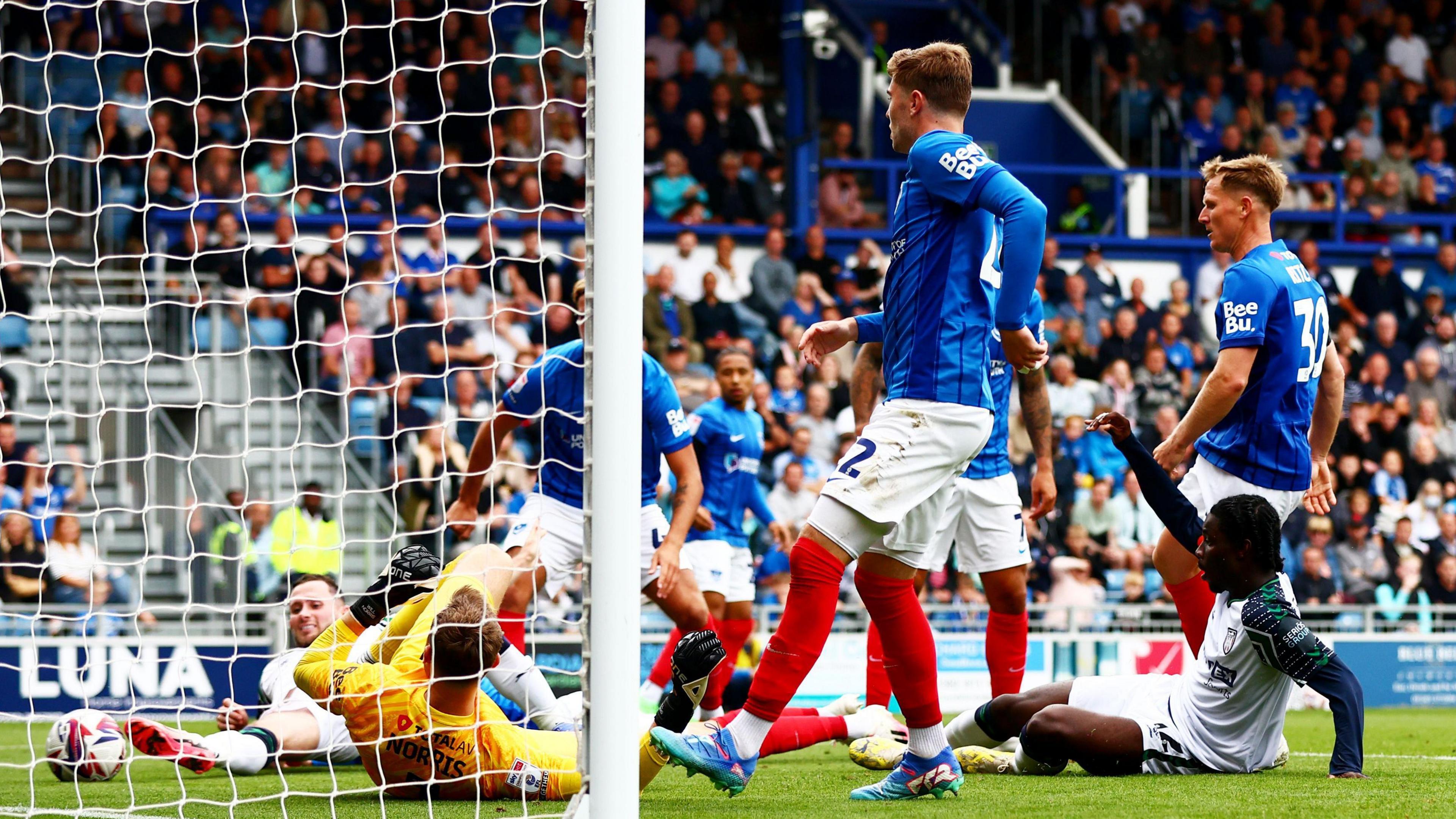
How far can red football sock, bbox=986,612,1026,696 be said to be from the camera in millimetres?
6133

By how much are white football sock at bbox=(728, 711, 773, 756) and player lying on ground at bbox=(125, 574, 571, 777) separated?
1.49 m

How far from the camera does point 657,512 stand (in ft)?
23.5

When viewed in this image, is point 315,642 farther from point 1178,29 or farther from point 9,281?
point 1178,29

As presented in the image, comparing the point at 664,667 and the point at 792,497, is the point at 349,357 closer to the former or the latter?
the point at 792,497

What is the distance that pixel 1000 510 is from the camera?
20.6 ft

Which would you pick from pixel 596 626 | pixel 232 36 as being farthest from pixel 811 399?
pixel 596 626

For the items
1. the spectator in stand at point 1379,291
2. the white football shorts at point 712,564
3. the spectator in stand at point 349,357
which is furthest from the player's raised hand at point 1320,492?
the spectator in stand at point 1379,291

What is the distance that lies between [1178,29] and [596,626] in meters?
16.7

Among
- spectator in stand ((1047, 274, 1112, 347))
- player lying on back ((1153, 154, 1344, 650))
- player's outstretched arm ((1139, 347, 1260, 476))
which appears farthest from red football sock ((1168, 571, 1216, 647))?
spectator in stand ((1047, 274, 1112, 347))

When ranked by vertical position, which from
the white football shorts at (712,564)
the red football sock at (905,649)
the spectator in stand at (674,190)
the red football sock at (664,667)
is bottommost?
the red football sock at (664,667)

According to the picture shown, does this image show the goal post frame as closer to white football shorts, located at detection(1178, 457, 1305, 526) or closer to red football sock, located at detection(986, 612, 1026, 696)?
white football shorts, located at detection(1178, 457, 1305, 526)

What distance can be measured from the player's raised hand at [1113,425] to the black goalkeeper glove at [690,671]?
1.55 m

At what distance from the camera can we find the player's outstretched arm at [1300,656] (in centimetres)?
488

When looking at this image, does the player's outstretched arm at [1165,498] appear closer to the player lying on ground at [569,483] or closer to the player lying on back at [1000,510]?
the player lying on back at [1000,510]
